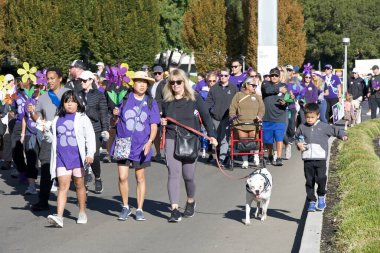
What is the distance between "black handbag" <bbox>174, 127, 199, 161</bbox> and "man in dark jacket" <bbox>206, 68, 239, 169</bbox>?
239 inches

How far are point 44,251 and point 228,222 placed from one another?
258 centimetres

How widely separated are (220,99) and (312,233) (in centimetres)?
761

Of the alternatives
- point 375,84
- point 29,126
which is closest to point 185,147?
point 29,126

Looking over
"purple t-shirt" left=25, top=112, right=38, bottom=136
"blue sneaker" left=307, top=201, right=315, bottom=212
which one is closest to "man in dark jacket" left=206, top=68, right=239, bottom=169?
"purple t-shirt" left=25, top=112, right=38, bottom=136

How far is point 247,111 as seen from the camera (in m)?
16.1

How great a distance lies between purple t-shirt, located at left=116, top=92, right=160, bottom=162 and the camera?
10.6 meters

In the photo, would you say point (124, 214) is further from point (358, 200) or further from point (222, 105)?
point (222, 105)

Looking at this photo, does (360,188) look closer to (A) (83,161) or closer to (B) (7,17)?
(A) (83,161)

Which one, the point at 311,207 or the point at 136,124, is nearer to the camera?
the point at 136,124

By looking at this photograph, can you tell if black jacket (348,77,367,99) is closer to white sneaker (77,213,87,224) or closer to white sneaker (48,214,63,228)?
white sneaker (77,213,87,224)

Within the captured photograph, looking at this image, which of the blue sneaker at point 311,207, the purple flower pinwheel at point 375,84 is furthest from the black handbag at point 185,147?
the purple flower pinwheel at point 375,84

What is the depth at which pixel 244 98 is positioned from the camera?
16.0m

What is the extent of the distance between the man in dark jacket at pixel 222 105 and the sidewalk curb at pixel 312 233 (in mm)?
6429

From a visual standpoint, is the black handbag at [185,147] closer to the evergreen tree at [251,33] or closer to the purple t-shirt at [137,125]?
the purple t-shirt at [137,125]
